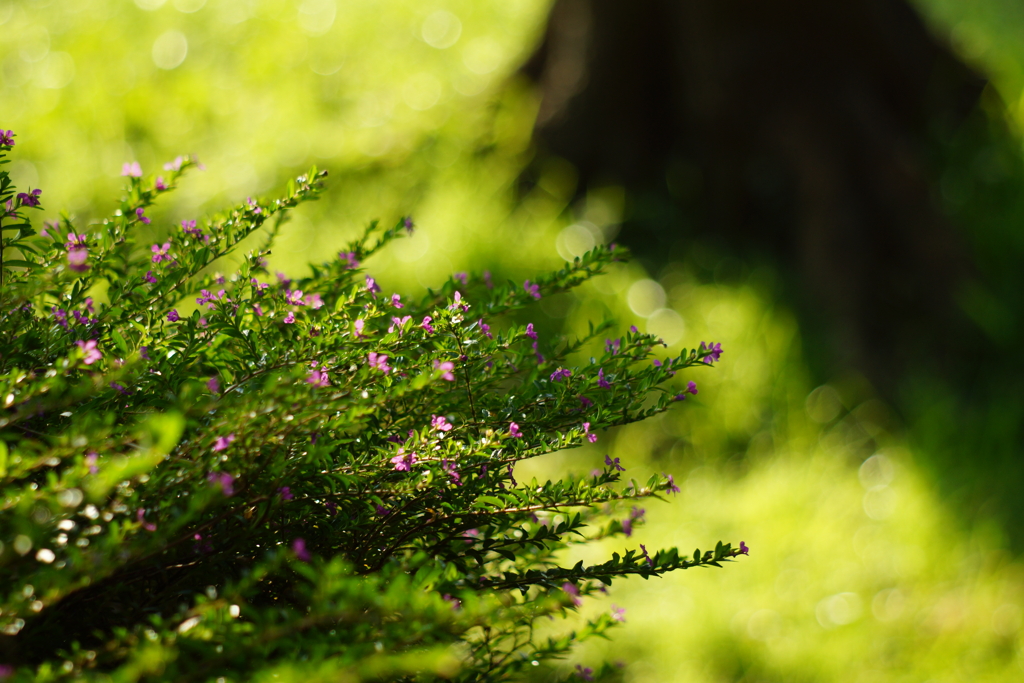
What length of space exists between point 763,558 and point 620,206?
2607mm

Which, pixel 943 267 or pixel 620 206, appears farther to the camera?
pixel 620 206

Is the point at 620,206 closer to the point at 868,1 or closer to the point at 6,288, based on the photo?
the point at 868,1

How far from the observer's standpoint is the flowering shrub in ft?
2.71

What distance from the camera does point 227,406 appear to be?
3.36ft

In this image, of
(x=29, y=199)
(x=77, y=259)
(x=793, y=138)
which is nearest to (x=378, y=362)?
(x=77, y=259)

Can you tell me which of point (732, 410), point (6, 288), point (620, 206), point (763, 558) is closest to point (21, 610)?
point (6, 288)

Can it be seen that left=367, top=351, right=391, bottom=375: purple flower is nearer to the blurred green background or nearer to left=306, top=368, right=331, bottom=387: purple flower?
left=306, top=368, right=331, bottom=387: purple flower

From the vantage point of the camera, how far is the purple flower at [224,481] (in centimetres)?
83

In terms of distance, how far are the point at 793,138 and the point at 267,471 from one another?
169 inches

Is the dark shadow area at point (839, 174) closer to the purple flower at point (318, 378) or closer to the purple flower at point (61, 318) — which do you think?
the purple flower at point (318, 378)

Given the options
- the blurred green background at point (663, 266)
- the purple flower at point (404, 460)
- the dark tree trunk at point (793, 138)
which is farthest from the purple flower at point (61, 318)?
the dark tree trunk at point (793, 138)

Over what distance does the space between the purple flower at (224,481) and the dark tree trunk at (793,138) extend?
3.60 metres

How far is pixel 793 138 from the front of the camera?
15.4ft

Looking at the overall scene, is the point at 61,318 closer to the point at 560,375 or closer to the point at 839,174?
the point at 560,375
